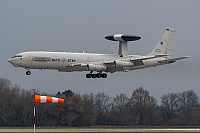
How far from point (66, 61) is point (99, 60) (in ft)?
20.6

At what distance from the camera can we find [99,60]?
97562 mm

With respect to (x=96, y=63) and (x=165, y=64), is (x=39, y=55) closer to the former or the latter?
(x=96, y=63)

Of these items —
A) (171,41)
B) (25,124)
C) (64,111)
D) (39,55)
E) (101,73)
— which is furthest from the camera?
(64,111)

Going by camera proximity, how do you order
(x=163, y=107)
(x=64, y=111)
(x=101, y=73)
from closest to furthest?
(x=101, y=73) → (x=64, y=111) → (x=163, y=107)

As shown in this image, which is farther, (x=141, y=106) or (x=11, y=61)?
(x=141, y=106)

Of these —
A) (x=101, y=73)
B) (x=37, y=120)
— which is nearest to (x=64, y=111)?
(x=37, y=120)

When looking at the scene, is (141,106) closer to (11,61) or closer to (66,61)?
(66,61)

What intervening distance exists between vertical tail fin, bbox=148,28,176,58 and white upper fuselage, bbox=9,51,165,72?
6.80 metres

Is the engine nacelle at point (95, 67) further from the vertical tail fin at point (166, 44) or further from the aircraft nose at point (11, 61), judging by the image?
the aircraft nose at point (11, 61)

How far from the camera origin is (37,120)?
118500mm

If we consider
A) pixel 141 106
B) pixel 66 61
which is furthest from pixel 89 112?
pixel 66 61

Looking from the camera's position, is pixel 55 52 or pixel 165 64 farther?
pixel 165 64

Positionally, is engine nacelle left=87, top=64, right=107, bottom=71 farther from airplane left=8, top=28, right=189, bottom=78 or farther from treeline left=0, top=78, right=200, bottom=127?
treeline left=0, top=78, right=200, bottom=127

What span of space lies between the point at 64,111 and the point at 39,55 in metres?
31.5
